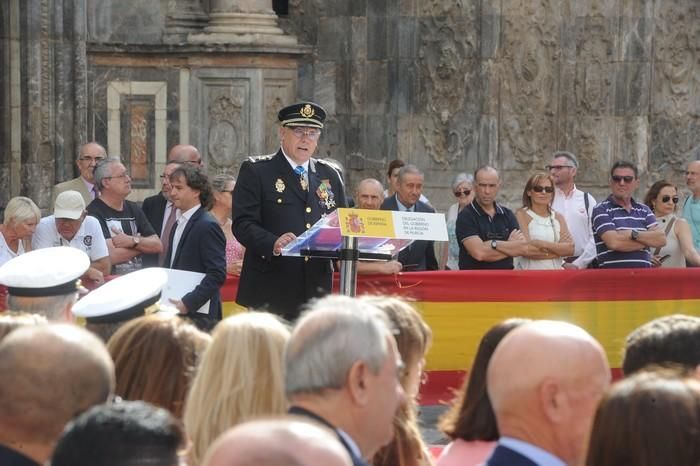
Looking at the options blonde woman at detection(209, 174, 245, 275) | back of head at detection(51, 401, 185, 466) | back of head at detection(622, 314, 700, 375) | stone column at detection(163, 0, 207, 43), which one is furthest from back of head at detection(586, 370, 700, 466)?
stone column at detection(163, 0, 207, 43)

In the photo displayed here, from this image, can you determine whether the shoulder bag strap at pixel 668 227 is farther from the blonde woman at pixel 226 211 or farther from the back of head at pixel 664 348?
the back of head at pixel 664 348

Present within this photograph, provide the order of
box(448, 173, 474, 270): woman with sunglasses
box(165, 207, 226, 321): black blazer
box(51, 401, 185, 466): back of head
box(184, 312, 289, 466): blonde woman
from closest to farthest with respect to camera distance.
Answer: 1. box(51, 401, 185, 466): back of head
2. box(184, 312, 289, 466): blonde woman
3. box(165, 207, 226, 321): black blazer
4. box(448, 173, 474, 270): woman with sunglasses

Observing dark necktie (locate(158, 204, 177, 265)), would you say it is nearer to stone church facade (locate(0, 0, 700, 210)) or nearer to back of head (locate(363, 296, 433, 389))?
stone church facade (locate(0, 0, 700, 210))

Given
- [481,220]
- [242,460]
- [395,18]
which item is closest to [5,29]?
[395,18]

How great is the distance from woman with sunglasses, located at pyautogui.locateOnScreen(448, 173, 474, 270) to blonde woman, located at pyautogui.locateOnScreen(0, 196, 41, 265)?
14.3ft

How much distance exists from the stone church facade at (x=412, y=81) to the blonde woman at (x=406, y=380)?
1129cm

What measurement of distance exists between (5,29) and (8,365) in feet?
41.8

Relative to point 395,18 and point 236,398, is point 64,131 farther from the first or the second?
point 236,398

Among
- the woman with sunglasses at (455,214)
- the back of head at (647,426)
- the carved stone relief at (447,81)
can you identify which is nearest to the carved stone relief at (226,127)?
the carved stone relief at (447,81)

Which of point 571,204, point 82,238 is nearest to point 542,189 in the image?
point 571,204

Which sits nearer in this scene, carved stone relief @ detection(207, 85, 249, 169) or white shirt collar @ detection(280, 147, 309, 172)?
white shirt collar @ detection(280, 147, 309, 172)

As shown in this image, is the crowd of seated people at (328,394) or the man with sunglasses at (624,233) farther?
the man with sunglasses at (624,233)

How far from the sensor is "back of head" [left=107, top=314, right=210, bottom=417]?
557 centimetres

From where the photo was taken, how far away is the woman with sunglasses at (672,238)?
530 inches
